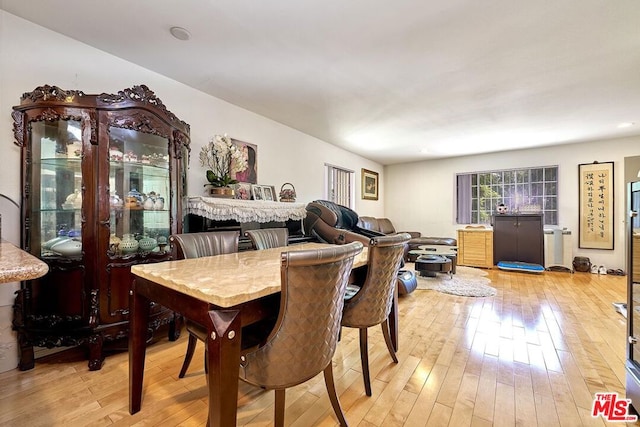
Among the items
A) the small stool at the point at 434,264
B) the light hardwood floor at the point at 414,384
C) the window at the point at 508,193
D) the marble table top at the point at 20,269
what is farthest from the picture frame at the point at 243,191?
the window at the point at 508,193

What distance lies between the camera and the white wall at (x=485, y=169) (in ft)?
15.7

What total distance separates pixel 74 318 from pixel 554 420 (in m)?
2.93

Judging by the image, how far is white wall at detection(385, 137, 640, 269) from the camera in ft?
15.7

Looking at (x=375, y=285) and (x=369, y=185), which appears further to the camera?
(x=369, y=185)

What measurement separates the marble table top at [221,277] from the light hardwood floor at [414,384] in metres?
0.78

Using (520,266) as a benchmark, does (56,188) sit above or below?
above

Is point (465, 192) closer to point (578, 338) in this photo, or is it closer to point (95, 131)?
point (578, 338)

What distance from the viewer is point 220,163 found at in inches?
118

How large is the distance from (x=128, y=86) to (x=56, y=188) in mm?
1094

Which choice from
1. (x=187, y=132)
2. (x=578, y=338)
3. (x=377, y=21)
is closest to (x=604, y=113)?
(x=578, y=338)

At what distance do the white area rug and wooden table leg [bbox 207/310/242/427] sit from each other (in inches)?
135

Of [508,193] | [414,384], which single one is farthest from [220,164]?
[508,193]

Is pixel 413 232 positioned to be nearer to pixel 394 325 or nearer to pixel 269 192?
pixel 269 192

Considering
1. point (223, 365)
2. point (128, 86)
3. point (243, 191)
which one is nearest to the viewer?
point (223, 365)
